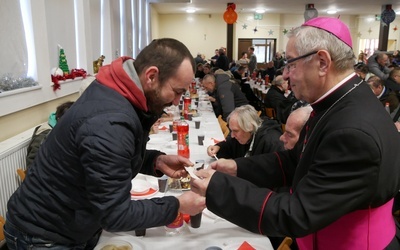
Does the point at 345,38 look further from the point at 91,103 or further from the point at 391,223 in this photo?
the point at 91,103

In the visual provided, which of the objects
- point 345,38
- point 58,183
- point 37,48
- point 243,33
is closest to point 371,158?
point 345,38

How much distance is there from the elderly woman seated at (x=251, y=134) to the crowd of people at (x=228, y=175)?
3.83ft

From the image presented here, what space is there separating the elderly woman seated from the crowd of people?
3.83 ft

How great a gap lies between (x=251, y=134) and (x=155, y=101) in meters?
1.73

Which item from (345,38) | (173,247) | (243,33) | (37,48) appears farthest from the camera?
(243,33)

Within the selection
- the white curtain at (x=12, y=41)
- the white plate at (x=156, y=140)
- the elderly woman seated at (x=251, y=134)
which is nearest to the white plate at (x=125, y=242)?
the elderly woman seated at (x=251, y=134)

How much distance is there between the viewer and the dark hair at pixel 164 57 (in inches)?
50.4

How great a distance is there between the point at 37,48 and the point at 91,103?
2.76 metres

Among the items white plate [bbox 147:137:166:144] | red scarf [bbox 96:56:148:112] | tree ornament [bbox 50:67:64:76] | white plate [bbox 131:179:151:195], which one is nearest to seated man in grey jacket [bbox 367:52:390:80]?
white plate [bbox 147:137:166:144]

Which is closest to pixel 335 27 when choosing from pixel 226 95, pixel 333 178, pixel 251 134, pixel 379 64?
pixel 333 178

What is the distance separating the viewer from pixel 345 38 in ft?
3.99

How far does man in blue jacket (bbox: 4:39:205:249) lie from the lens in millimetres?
1154

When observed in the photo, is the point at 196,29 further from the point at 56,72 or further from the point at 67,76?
the point at 56,72

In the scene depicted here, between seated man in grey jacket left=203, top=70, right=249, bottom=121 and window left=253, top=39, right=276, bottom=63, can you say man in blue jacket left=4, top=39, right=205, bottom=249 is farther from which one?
window left=253, top=39, right=276, bottom=63
